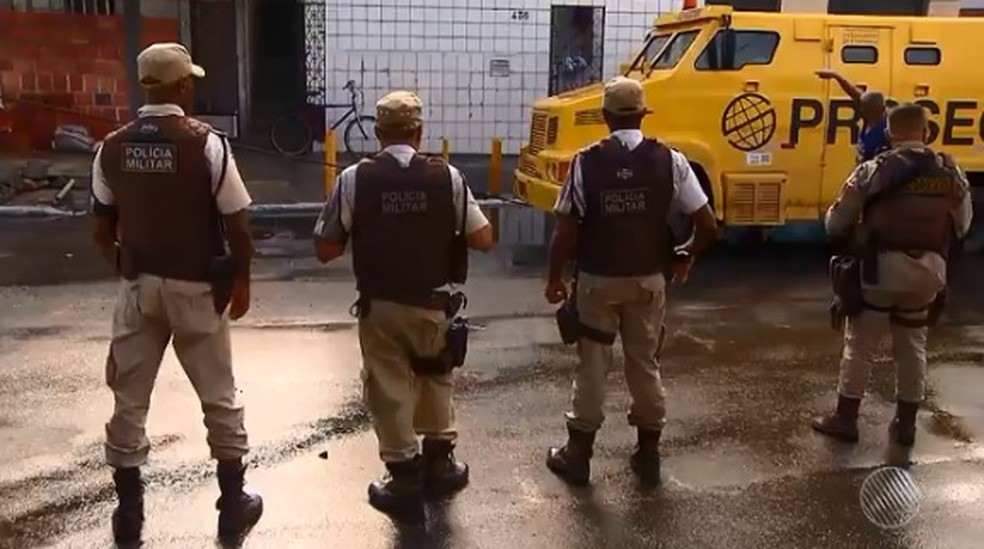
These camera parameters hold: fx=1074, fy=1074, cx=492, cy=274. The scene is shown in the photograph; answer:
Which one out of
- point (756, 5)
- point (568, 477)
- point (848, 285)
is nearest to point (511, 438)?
point (568, 477)

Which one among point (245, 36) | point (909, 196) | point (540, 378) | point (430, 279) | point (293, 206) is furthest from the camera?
point (245, 36)

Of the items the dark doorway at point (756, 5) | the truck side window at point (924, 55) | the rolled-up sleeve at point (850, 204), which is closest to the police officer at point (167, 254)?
the rolled-up sleeve at point (850, 204)

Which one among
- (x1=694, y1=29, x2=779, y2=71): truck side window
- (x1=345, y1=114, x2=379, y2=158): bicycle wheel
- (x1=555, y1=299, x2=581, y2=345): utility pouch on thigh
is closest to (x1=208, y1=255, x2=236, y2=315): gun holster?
(x1=555, y1=299, x2=581, y2=345): utility pouch on thigh

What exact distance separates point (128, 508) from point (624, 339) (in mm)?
2246

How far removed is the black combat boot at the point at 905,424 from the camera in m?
5.51

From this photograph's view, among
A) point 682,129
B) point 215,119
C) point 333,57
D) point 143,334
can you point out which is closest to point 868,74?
point 682,129

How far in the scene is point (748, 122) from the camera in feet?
33.2

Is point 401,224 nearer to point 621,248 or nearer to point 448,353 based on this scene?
point 448,353

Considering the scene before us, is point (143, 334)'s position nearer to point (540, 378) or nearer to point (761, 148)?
point (540, 378)

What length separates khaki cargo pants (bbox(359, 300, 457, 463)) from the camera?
179 inches

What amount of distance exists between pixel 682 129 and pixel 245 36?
10.9 m

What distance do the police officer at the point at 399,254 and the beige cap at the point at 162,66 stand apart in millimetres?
799

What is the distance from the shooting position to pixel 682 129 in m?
10.0

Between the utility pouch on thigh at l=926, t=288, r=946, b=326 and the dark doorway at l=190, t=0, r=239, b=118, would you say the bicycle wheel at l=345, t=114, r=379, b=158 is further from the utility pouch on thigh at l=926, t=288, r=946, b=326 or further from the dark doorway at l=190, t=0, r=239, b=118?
the utility pouch on thigh at l=926, t=288, r=946, b=326
